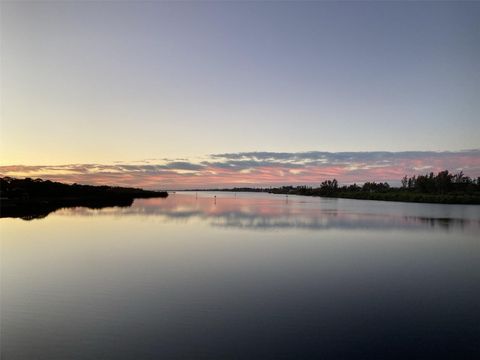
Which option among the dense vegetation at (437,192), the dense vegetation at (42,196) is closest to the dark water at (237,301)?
the dense vegetation at (42,196)

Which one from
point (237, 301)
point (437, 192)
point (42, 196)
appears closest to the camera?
point (237, 301)

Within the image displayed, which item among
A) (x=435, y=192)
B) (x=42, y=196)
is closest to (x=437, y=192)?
(x=435, y=192)

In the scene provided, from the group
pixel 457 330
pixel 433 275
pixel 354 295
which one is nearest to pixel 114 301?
pixel 354 295

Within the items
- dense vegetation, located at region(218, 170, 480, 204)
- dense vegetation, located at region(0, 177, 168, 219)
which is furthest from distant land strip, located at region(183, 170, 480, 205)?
dense vegetation, located at region(0, 177, 168, 219)

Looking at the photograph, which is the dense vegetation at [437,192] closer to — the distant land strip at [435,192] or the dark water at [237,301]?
the distant land strip at [435,192]

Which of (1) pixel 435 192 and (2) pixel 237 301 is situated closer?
(2) pixel 237 301

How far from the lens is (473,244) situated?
71.8ft

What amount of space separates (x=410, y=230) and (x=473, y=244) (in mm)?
6868

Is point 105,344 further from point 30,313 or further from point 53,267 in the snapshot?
point 53,267

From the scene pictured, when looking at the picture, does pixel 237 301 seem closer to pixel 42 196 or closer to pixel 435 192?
pixel 42 196

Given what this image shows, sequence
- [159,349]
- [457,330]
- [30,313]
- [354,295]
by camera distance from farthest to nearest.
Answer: [354,295]
[30,313]
[457,330]
[159,349]

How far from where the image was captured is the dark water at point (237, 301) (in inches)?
285

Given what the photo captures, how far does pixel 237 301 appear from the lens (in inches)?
400

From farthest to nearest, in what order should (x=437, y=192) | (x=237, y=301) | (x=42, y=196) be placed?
(x=437, y=192) → (x=42, y=196) → (x=237, y=301)
